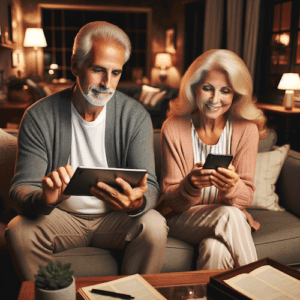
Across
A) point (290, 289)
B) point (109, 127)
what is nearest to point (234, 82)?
point (109, 127)

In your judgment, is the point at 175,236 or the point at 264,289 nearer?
the point at 264,289

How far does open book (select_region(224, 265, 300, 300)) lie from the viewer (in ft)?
3.15

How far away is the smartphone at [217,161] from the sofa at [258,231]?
0.38m

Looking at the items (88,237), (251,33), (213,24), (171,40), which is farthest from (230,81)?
(171,40)

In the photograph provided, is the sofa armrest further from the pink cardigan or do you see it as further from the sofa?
the pink cardigan

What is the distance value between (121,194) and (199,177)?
1.08 ft

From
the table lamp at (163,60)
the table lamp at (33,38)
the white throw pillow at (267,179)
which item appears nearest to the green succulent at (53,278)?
the white throw pillow at (267,179)

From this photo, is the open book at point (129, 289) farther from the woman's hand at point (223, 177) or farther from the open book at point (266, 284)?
the woman's hand at point (223, 177)

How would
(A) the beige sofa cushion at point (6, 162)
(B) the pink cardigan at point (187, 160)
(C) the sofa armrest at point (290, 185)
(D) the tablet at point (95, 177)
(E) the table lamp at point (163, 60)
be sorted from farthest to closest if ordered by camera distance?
1. (E) the table lamp at point (163, 60)
2. (C) the sofa armrest at point (290, 185)
3. (A) the beige sofa cushion at point (6, 162)
4. (B) the pink cardigan at point (187, 160)
5. (D) the tablet at point (95, 177)

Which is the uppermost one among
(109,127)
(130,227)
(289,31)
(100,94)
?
(289,31)

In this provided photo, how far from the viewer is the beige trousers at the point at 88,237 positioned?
1.29 meters

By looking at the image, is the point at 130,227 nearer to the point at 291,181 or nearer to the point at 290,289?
the point at 290,289

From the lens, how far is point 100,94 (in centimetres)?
142

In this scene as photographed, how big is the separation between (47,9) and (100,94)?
7917 millimetres
